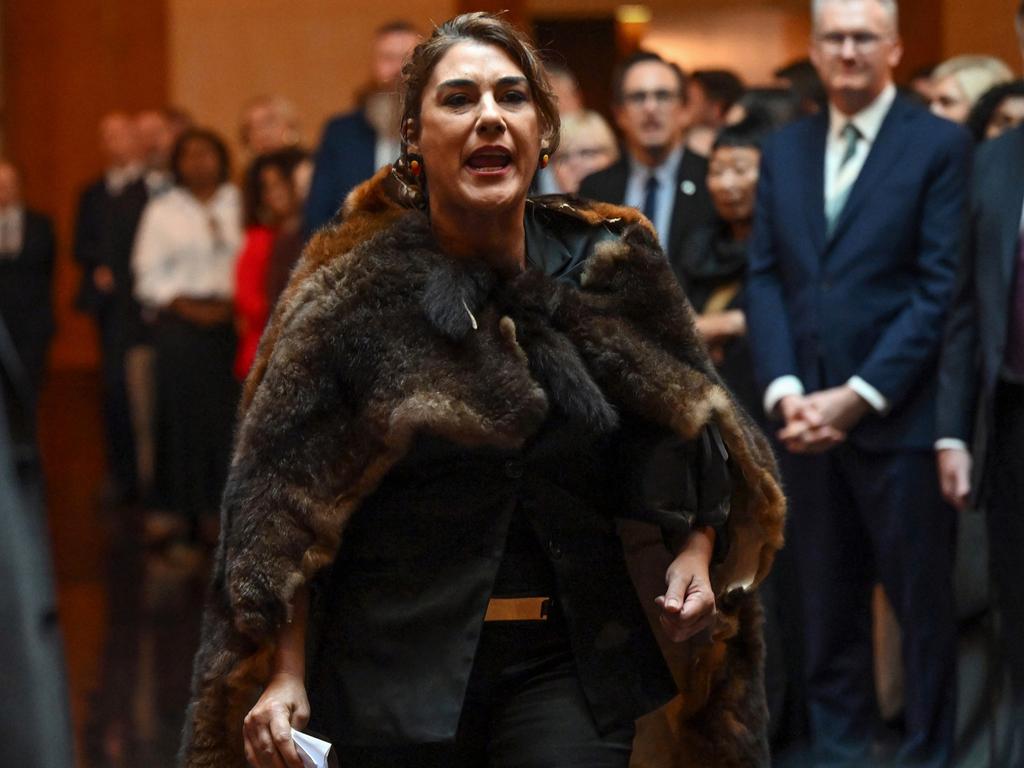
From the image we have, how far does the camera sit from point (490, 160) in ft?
10.0

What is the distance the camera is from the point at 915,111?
5.25 meters

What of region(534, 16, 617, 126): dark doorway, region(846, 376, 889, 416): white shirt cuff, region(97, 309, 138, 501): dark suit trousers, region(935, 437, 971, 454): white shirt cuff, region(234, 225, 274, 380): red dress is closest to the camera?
region(935, 437, 971, 454): white shirt cuff

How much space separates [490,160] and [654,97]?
325cm

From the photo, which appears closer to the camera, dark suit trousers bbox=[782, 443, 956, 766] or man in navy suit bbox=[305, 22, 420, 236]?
dark suit trousers bbox=[782, 443, 956, 766]

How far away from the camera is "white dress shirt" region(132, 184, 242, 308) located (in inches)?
371

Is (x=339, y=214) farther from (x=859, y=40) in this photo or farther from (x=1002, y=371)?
(x=859, y=40)

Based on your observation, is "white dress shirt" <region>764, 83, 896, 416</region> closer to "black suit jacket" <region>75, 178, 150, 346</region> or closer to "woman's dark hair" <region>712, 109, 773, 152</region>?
"woman's dark hair" <region>712, 109, 773, 152</region>

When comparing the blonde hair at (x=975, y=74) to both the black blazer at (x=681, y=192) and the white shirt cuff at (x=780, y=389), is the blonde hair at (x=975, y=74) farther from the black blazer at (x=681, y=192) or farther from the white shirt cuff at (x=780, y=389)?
the white shirt cuff at (x=780, y=389)

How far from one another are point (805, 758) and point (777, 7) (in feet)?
30.3

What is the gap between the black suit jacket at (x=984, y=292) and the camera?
4.59 meters

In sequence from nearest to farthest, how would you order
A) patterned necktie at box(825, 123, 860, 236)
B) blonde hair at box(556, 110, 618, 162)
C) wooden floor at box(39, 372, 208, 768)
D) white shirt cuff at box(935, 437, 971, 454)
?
white shirt cuff at box(935, 437, 971, 454), patterned necktie at box(825, 123, 860, 236), wooden floor at box(39, 372, 208, 768), blonde hair at box(556, 110, 618, 162)

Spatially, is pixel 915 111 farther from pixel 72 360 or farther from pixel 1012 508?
pixel 72 360

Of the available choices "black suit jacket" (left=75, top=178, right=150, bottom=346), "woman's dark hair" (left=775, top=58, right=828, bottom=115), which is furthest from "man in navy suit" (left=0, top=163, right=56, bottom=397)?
"woman's dark hair" (left=775, top=58, right=828, bottom=115)

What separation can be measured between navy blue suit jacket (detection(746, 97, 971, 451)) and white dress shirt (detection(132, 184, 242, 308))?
181 inches
